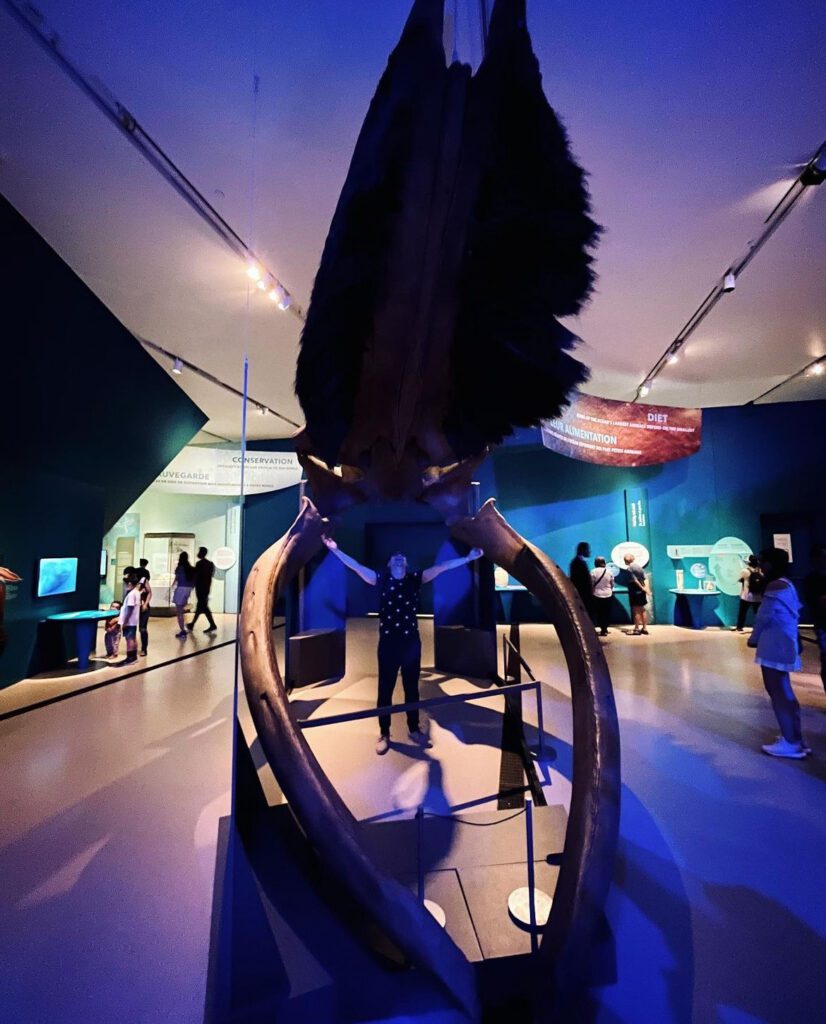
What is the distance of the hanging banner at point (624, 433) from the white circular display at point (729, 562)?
209 cm

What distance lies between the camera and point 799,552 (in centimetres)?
926

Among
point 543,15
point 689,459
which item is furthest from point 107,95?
point 689,459

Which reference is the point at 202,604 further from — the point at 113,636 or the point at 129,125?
the point at 129,125

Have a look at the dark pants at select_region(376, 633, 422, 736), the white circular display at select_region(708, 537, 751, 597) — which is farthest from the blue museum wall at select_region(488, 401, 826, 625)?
the dark pants at select_region(376, 633, 422, 736)

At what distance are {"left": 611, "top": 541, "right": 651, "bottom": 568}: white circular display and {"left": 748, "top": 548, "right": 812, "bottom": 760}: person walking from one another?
245 inches

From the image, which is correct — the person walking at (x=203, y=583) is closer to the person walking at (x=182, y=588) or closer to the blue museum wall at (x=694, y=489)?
the person walking at (x=182, y=588)

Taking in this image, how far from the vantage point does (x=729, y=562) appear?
9188 mm

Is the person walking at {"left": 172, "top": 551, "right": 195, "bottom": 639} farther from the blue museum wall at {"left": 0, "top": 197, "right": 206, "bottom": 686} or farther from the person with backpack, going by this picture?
the person with backpack

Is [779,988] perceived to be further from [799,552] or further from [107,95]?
[799,552]

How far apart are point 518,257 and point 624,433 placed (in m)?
8.08

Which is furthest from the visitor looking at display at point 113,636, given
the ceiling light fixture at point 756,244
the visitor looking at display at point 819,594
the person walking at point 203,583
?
the ceiling light fixture at point 756,244

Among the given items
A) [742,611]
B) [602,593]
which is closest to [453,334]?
[602,593]

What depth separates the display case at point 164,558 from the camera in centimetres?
1041

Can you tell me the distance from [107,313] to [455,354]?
5.66 m
